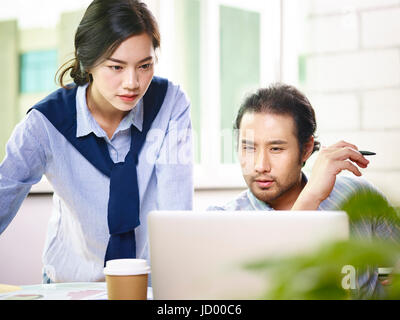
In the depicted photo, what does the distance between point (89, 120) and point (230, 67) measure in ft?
4.32

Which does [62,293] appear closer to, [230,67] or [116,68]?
[116,68]

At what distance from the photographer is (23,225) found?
2.62 m

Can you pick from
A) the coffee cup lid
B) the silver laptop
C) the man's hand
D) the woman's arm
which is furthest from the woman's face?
the silver laptop

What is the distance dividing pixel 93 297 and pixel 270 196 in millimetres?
849

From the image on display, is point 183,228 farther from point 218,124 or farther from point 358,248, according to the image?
point 218,124

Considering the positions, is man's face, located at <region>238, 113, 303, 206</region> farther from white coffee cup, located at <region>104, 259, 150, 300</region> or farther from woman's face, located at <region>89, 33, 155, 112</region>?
white coffee cup, located at <region>104, 259, 150, 300</region>

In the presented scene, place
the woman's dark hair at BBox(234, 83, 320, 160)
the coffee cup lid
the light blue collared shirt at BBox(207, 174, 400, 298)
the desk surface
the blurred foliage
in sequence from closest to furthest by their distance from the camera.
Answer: the blurred foliage → the coffee cup lid → the desk surface → the light blue collared shirt at BBox(207, 174, 400, 298) → the woman's dark hair at BBox(234, 83, 320, 160)

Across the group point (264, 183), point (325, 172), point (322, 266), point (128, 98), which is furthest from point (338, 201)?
point (322, 266)

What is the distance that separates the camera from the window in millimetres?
2764

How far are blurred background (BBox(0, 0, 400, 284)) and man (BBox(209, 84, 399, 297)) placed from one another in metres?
0.32

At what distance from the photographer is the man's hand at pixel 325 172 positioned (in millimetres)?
1563

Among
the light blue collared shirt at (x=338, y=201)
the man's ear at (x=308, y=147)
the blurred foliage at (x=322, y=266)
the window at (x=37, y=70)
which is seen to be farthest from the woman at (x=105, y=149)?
the blurred foliage at (x=322, y=266)

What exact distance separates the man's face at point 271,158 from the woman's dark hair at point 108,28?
0.48 metres

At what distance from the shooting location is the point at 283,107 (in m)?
2.07
